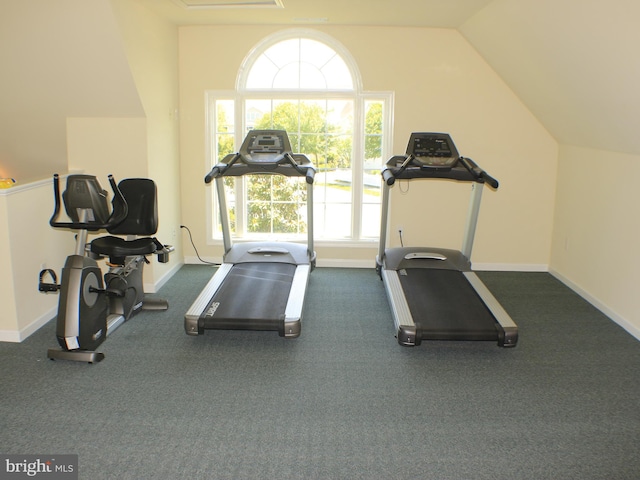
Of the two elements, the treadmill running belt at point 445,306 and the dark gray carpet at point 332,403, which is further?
the treadmill running belt at point 445,306

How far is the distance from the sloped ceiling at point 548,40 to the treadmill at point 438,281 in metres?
0.93

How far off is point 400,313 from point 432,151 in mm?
1650

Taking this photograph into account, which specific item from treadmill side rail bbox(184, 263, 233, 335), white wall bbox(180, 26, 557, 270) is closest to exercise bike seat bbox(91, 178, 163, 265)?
treadmill side rail bbox(184, 263, 233, 335)

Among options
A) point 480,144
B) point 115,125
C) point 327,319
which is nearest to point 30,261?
point 115,125

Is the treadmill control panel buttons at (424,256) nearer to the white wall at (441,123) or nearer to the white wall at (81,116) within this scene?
the white wall at (441,123)

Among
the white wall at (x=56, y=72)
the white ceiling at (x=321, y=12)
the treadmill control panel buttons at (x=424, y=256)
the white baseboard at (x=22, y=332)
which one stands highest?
the white ceiling at (x=321, y=12)

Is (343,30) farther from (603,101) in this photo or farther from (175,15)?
(603,101)

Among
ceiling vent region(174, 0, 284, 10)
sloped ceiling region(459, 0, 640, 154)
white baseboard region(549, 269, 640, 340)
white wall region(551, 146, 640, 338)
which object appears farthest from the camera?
ceiling vent region(174, 0, 284, 10)

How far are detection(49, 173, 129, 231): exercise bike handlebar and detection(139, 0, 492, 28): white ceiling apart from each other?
182cm

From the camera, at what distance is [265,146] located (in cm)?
523

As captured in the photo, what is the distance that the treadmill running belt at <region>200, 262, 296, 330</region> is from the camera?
164 inches

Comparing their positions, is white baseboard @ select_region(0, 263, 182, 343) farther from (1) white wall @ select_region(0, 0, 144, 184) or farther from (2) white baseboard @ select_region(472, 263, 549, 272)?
(2) white baseboard @ select_region(472, 263, 549, 272)

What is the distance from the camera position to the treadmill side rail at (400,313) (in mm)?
4055

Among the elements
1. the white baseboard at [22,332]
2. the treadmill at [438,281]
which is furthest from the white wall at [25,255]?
the treadmill at [438,281]
